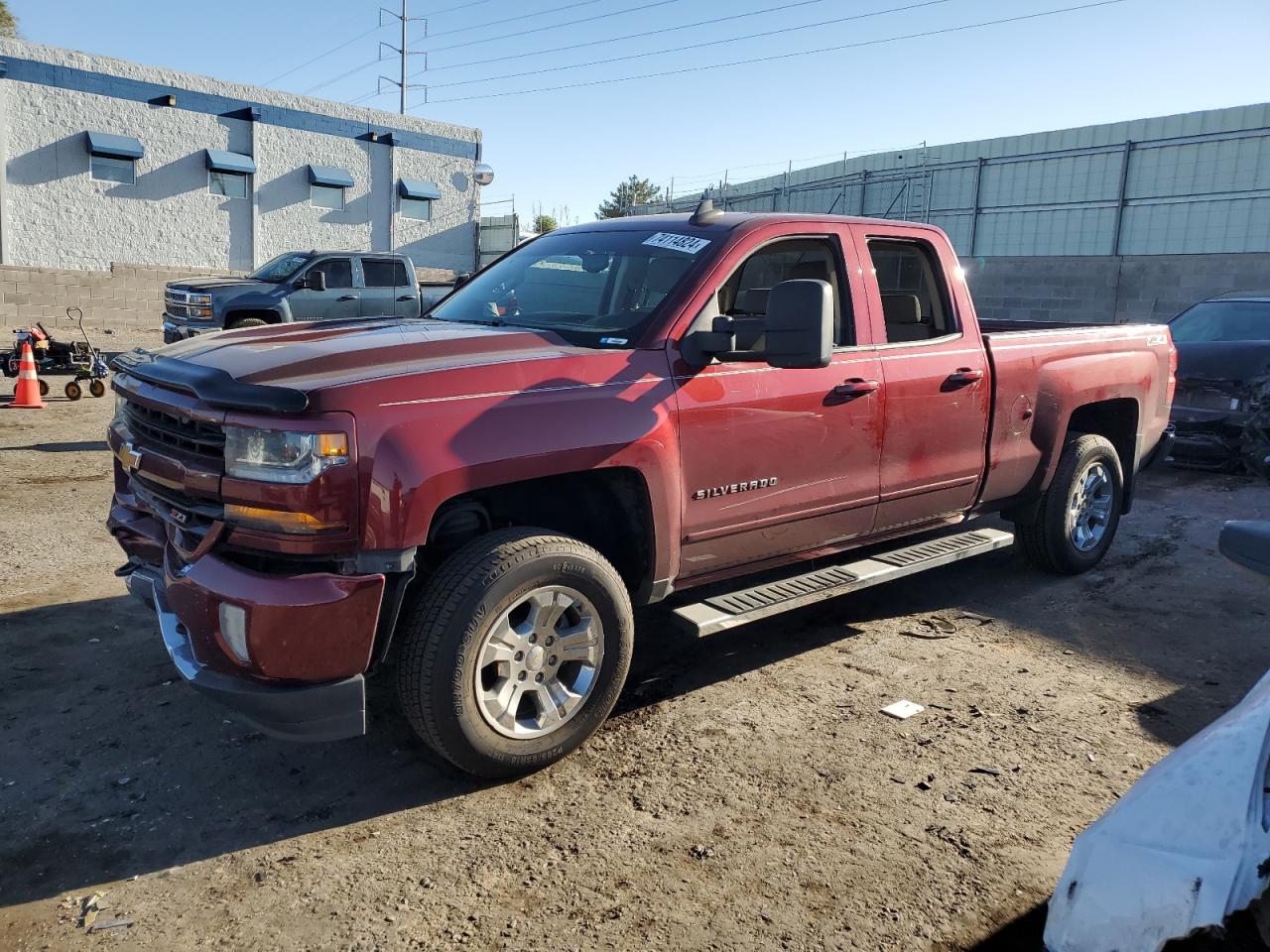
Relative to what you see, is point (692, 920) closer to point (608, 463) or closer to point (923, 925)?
point (923, 925)

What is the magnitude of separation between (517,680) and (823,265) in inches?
95.0

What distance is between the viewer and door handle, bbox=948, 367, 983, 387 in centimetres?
472

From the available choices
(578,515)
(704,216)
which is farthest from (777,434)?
(704,216)

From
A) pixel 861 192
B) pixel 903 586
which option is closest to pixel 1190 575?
pixel 903 586

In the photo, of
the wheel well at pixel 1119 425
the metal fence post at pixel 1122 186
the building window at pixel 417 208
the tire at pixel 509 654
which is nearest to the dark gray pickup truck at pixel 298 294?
the wheel well at pixel 1119 425

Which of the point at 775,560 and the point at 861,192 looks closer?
the point at 775,560

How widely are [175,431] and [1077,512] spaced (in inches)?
196

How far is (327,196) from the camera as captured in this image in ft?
86.3

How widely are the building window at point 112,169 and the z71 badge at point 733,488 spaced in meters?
23.0

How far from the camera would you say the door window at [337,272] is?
14.5 metres

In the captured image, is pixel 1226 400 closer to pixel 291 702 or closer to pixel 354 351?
pixel 354 351

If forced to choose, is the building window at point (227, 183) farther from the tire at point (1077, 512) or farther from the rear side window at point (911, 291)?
the tire at point (1077, 512)

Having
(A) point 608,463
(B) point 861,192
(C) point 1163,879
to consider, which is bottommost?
(C) point 1163,879

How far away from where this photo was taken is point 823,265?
4480 mm
